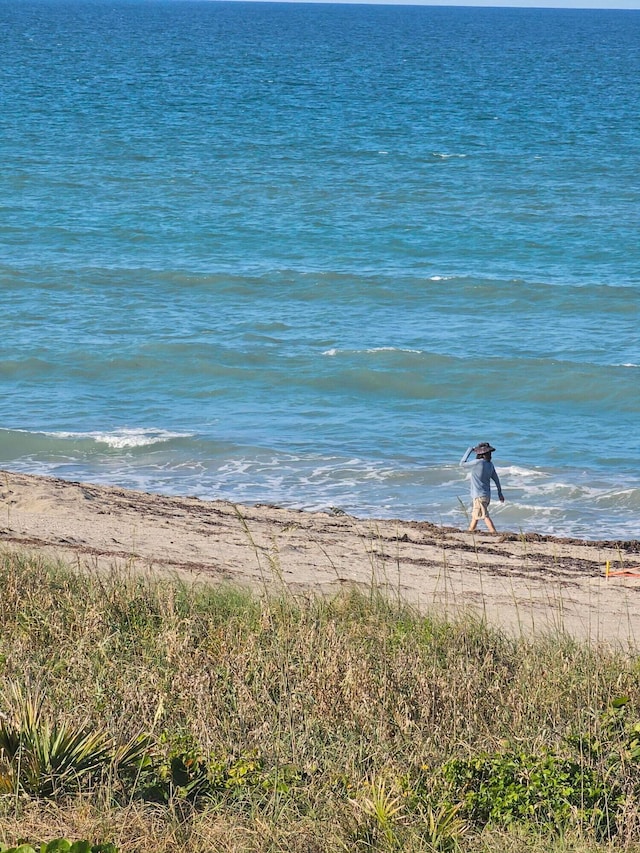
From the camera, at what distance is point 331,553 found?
1060cm

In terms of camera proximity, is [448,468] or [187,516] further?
[448,468]

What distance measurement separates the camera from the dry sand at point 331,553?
878 centimetres

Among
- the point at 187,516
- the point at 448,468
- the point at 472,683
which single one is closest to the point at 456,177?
the point at 448,468

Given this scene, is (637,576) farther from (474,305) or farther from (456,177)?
(456,177)

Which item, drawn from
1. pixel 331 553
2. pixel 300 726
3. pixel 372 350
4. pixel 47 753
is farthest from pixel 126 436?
pixel 47 753

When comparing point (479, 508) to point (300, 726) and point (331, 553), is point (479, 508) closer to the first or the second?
point (331, 553)

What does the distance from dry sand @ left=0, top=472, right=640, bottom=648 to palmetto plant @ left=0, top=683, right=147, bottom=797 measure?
3200 mm

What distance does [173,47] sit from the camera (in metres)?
96.4

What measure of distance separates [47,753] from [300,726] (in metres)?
1.31

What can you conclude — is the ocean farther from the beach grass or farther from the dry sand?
the beach grass

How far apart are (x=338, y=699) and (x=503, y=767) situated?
3.50ft

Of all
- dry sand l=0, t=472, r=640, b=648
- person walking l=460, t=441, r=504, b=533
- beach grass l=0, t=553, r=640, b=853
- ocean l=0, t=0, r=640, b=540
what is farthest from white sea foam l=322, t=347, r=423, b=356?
beach grass l=0, t=553, r=640, b=853

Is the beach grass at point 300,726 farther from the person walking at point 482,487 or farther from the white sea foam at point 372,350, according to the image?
the white sea foam at point 372,350

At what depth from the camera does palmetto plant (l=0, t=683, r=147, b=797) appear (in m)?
4.59
